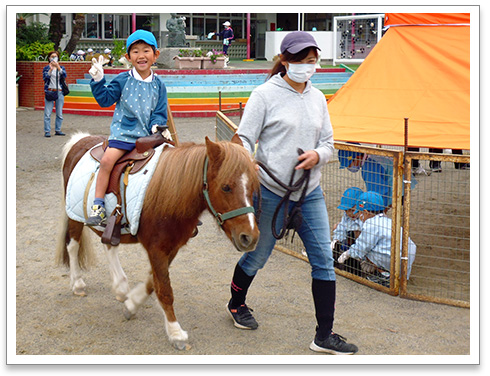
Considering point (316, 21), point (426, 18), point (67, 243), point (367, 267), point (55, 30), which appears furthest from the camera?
point (316, 21)

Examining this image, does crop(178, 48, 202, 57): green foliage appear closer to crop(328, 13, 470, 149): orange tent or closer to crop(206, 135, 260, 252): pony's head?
crop(328, 13, 470, 149): orange tent

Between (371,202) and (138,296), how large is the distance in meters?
2.19

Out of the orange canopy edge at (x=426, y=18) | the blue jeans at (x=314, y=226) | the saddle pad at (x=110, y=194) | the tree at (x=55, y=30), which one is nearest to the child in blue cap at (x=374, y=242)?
the blue jeans at (x=314, y=226)

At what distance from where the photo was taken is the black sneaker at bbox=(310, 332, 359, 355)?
3.79m

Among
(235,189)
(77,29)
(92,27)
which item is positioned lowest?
(235,189)

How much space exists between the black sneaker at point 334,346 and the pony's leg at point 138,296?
1.24 meters

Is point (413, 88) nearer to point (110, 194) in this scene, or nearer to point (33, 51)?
point (110, 194)

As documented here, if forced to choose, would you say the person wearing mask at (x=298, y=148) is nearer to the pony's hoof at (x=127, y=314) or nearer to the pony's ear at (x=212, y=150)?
the pony's ear at (x=212, y=150)

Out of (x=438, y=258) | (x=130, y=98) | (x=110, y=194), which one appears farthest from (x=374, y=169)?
(x=110, y=194)

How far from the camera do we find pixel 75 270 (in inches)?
192

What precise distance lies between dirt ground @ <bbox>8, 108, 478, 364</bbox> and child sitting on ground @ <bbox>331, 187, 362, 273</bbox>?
353mm

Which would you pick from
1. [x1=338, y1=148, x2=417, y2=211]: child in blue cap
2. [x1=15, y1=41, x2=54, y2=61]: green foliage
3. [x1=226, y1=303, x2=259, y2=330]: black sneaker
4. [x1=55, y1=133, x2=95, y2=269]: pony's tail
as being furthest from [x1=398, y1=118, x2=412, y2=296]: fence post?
[x1=15, y1=41, x2=54, y2=61]: green foliage

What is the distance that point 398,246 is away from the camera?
4.84 metres
